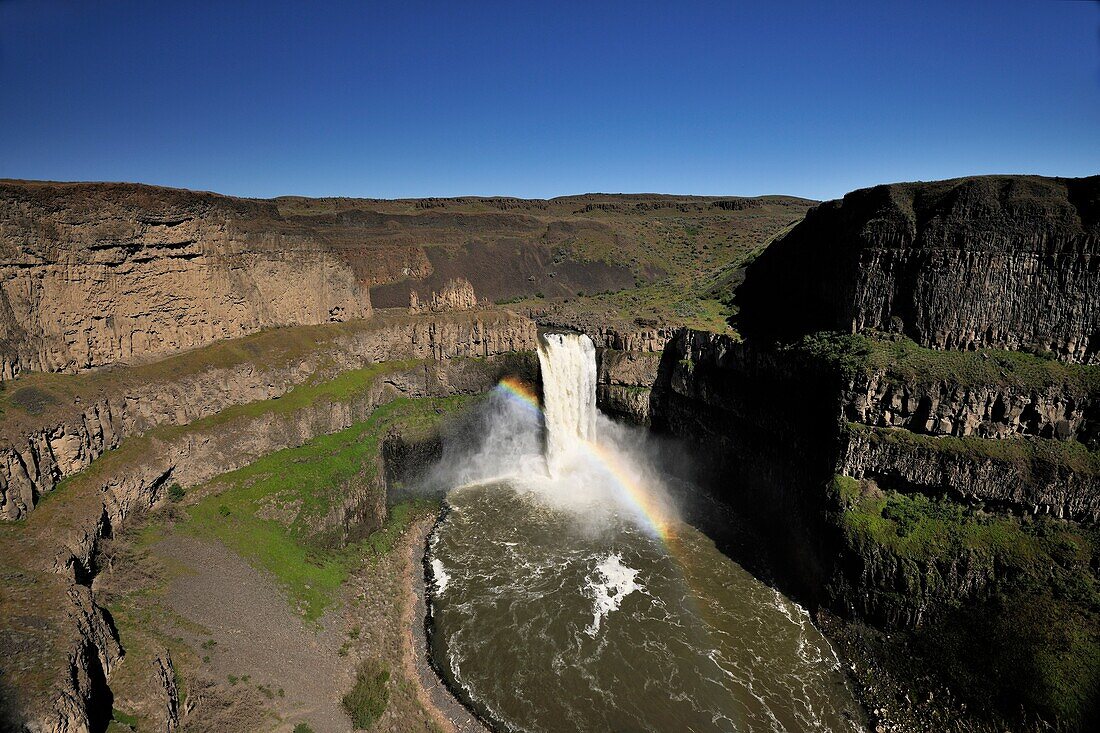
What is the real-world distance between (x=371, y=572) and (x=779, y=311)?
112 feet

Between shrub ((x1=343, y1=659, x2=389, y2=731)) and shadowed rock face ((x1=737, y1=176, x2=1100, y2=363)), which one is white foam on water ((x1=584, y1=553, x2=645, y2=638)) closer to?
shrub ((x1=343, y1=659, x2=389, y2=731))

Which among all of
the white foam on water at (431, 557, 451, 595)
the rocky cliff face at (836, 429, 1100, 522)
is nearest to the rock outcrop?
the white foam on water at (431, 557, 451, 595)

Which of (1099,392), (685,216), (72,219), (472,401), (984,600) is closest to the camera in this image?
(984,600)

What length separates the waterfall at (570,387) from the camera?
44.2 m

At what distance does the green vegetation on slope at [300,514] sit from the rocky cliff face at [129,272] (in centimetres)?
911

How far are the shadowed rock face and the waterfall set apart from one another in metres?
17.7

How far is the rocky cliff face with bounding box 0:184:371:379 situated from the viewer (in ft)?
86.9

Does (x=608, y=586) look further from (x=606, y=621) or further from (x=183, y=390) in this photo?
(x=183, y=390)

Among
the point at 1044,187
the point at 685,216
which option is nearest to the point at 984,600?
the point at 1044,187

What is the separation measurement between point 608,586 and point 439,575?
8.77 metres

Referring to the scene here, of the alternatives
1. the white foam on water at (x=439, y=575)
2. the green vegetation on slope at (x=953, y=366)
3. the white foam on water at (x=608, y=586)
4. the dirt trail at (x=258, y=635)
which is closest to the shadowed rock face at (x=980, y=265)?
the green vegetation on slope at (x=953, y=366)

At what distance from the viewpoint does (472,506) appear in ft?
124

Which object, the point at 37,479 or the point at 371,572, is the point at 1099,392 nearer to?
the point at 371,572

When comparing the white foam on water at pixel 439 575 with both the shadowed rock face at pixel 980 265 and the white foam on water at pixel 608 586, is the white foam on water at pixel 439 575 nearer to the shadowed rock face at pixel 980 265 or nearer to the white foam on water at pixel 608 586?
the white foam on water at pixel 608 586
